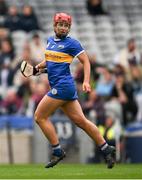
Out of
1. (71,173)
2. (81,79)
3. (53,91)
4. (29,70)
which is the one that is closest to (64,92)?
(53,91)

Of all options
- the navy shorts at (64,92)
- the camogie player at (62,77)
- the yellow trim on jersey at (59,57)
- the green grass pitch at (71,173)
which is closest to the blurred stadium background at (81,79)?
the green grass pitch at (71,173)

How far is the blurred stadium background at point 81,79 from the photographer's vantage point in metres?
22.4

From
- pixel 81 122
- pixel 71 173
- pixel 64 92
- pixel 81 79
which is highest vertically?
pixel 64 92

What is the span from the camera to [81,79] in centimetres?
2452

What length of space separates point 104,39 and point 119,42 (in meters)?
0.44

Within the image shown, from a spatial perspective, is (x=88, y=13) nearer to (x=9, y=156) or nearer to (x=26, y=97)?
(x=26, y=97)

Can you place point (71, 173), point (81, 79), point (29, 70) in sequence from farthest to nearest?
1. point (81, 79)
2. point (29, 70)
3. point (71, 173)

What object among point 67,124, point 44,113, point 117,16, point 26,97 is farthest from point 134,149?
point 117,16

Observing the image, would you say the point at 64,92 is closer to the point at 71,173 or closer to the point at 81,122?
the point at 81,122


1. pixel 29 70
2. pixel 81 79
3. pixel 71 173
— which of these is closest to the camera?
pixel 71 173

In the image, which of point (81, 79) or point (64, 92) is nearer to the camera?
point (64, 92)

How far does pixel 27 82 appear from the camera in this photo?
2441 centimetres

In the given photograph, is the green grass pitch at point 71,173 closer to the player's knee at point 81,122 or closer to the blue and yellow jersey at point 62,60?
the player's knee at point 81,122

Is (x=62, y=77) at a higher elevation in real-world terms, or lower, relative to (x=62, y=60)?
lower
